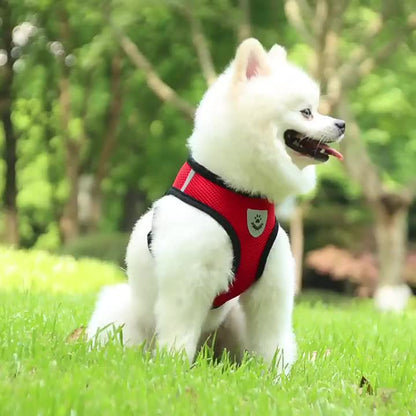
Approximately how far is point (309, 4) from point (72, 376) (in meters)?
11.3

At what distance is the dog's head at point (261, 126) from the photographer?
123 inches

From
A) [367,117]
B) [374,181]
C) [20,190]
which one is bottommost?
[20,190]

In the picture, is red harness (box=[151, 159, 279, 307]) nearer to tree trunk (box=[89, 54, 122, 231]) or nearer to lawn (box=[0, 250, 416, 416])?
lawn (box=[0, 250, 416, 416])

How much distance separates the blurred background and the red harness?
8.52m

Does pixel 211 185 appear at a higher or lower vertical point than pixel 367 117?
lower

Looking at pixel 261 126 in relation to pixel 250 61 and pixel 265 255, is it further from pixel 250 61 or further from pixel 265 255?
pixel 265 255

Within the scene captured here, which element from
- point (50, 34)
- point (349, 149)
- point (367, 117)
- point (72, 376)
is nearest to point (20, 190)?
point (50, 34)

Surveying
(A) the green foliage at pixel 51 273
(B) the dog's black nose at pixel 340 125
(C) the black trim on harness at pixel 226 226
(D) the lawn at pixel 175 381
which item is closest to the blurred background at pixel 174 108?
(A) the green foliage at pixel 51 273

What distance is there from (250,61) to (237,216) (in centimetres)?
A: 73

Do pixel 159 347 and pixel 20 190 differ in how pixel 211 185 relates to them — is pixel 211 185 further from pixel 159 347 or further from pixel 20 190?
pixel 20 190

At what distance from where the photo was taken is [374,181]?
1154cm

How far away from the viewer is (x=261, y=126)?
122 inches

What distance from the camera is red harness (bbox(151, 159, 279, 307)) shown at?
10.2ft

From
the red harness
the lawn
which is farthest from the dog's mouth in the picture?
the lawn
